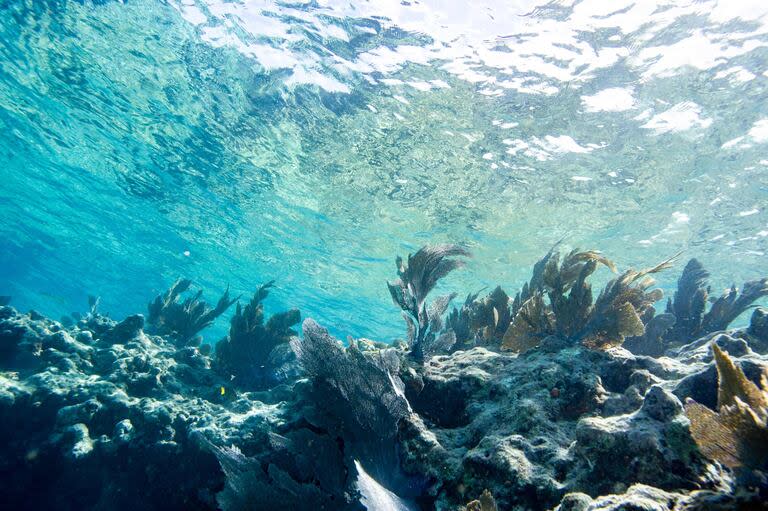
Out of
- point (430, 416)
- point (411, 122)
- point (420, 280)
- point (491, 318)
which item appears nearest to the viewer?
point (430, 416)

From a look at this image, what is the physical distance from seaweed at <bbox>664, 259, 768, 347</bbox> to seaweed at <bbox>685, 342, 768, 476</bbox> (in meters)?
6.51

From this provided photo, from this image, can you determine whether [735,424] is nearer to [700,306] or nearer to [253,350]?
[700,306]

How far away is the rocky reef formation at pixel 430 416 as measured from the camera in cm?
221

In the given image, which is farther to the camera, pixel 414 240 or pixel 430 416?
pixel 414 240

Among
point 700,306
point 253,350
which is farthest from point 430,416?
point 700,306

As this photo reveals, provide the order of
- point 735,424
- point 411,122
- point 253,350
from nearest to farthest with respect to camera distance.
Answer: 1. point 735,424
2. point 253,350
3. point 411,122

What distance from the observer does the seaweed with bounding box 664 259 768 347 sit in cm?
686

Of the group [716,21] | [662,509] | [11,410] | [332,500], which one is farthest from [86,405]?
[716,21]

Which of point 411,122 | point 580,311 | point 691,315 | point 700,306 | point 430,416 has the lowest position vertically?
point 430,416

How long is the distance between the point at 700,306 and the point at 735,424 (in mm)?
7085

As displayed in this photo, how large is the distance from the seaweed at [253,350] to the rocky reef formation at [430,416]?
74 centimetres

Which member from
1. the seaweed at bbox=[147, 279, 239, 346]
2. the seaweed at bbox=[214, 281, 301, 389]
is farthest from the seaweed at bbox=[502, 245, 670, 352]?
the seaweed at bbox=[147, 279, 239, 346]

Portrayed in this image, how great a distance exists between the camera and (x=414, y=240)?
740 inches

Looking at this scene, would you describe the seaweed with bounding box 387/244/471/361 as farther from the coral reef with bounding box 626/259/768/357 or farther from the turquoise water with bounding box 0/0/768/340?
the turquoise water with bounding box 0/0/768/340
